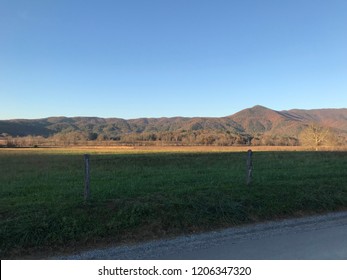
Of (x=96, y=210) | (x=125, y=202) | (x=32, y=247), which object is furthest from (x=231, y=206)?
(x=32, y=247)

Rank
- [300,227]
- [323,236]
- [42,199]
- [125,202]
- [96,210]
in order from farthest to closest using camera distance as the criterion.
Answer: [42,199] < [125,202] < [96,210] < [300,227] < [323,236]

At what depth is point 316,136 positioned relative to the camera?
86.7 meters

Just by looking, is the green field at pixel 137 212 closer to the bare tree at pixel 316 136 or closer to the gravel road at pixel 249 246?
the gravel road at pixel 249 246

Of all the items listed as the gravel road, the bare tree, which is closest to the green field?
the gravel road

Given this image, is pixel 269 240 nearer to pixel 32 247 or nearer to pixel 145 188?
pixel 32 247

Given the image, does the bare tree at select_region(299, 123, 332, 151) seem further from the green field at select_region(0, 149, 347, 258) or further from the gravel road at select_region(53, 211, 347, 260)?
the gravel road at select_region(53, 211, 347, 260)

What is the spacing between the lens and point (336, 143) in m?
85.3

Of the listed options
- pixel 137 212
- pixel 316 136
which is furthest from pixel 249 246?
pixel 316 136

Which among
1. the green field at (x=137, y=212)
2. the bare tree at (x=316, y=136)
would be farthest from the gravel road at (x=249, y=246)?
the bare tree at (x=316, y=136)

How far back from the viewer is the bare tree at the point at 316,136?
85.8 metres

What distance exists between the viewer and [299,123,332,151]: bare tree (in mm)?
85812

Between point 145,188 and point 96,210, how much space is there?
331 cm

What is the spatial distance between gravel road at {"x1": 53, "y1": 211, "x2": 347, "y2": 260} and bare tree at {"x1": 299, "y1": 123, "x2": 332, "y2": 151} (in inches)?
3267

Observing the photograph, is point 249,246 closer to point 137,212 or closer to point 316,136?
point 137,212
